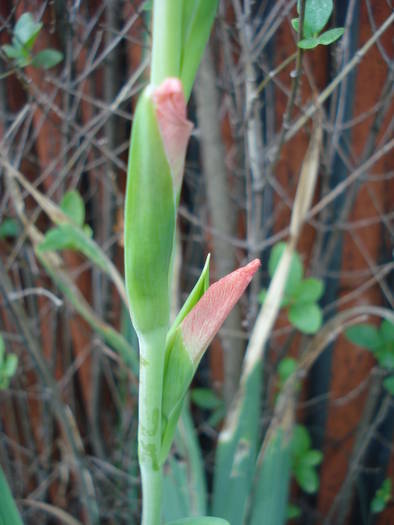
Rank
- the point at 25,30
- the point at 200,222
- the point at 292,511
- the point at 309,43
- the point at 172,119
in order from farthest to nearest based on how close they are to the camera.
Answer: the point at 292,511 → the point at 200,222 → the point at 25,30 → the point at 309,43 → the point at 172,119

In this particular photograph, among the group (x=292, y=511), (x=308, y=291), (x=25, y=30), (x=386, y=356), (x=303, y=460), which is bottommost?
(x=292, y=511)

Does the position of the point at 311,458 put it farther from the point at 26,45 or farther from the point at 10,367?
the point at 26,45

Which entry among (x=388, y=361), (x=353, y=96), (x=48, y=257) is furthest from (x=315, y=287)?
(x=48, y=257)

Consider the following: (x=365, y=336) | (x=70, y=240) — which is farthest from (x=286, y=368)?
(x=70, y=240)

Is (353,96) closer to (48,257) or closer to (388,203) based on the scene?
(388,203)

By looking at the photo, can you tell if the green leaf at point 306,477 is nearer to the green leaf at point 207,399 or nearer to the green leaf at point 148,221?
the green leaf at point 207,399

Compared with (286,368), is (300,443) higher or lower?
lower

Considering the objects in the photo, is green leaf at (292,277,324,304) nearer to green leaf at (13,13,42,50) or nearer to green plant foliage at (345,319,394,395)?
green plant foliage at (345,319,394,395)
